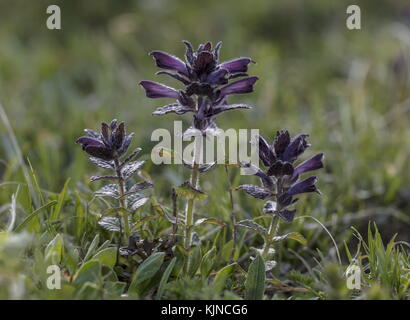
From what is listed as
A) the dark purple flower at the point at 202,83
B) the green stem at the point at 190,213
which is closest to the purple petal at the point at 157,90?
the dark purple flower at the point at 202,83

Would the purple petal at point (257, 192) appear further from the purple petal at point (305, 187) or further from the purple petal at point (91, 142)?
the purple petal at point (91, 142)

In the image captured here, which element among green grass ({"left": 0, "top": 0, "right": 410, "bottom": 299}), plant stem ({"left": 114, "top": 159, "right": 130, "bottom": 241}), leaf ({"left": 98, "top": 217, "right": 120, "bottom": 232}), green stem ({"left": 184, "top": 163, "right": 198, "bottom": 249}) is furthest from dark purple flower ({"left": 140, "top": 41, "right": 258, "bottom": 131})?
leaf ({"left": 98, "top": 217, "right": 120, "bottom": 232})

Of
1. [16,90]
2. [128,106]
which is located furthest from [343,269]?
[16,90]

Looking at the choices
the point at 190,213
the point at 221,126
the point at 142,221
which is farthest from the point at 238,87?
the point at 221,126

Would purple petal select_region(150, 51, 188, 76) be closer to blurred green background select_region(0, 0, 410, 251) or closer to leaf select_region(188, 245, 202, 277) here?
leaf select_region(188, 245, 202, 277)

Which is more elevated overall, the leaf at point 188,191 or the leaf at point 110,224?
the leaf at point 188,191
